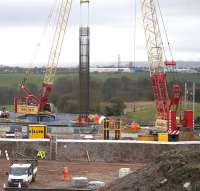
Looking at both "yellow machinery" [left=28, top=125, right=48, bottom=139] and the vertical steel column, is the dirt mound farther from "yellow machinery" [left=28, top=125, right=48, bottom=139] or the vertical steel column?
the vertical steel column

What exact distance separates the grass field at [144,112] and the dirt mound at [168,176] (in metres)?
61.1

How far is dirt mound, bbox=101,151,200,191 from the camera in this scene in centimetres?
2491

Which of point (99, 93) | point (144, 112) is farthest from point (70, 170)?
point (99, 93)

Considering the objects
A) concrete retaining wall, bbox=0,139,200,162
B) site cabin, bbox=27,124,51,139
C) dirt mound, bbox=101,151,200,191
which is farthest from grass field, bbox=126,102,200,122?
dirt mound, bbox=101,151,200,191

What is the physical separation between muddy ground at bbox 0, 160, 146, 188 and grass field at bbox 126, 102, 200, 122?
147ft

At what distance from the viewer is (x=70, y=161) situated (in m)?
45.6

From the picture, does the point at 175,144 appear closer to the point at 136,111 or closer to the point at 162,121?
the point at 162,121

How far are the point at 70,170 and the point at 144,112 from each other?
60.0 metres

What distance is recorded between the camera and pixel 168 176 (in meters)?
25.6

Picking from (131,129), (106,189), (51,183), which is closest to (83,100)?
(131,129)

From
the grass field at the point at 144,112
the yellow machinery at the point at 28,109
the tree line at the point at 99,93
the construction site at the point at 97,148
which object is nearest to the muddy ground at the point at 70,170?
the construction site at the point at 97,148

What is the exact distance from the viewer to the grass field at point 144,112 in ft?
302

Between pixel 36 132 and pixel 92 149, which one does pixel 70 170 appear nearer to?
pixel 92 149

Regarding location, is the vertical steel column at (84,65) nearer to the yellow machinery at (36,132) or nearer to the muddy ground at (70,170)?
the yellow machinery at (36,132)
